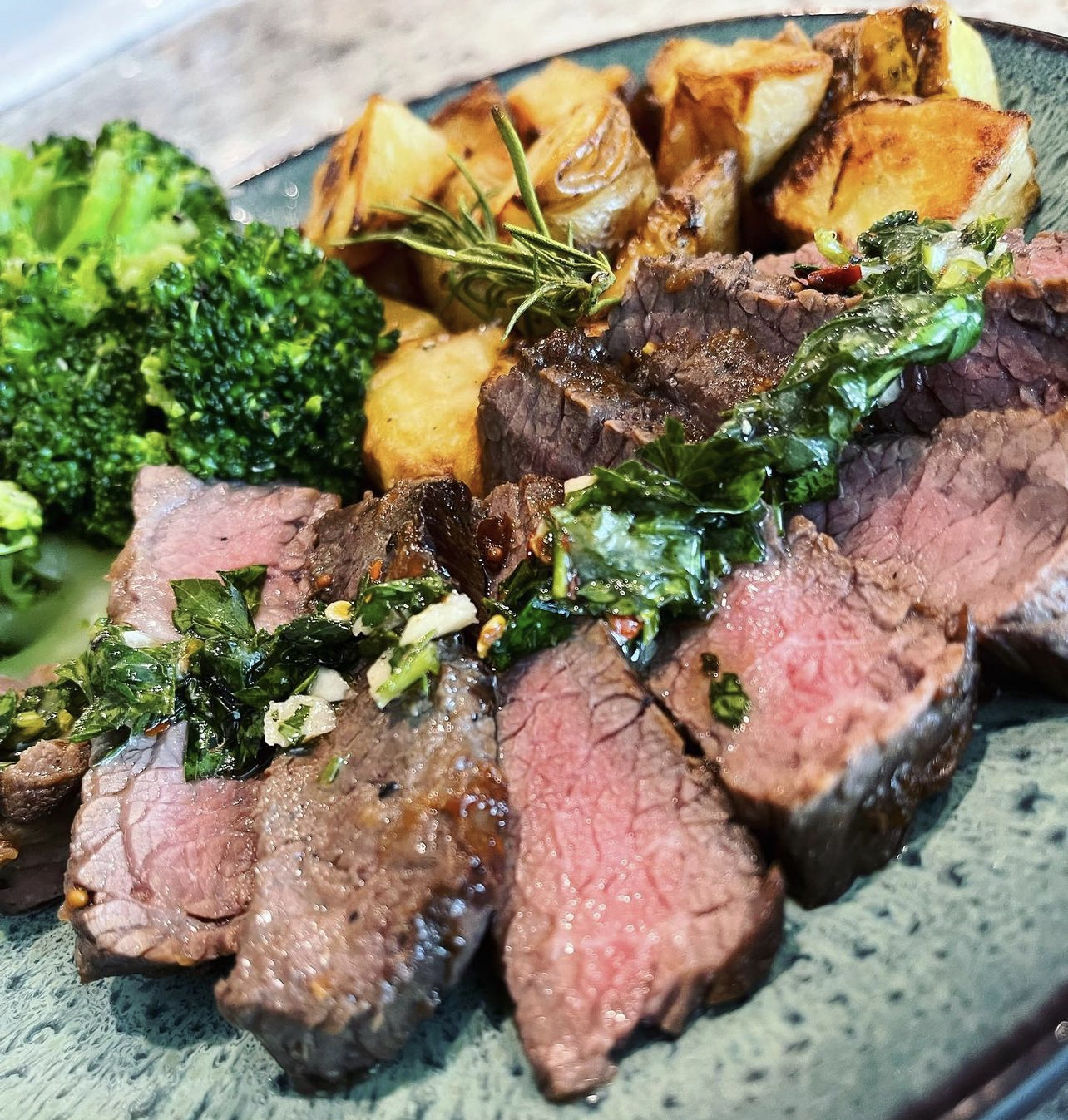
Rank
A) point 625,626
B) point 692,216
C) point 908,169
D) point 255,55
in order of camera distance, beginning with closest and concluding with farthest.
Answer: point 625,626 < point 908,169 < point 692,216 < point 255,55

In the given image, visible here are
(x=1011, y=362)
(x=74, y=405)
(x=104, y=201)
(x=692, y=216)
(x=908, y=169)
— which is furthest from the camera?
(x=104, y=201)

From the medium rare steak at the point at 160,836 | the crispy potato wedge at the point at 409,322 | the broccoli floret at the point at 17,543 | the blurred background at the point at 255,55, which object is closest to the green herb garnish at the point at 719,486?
the medium rare steak at the point at 160,836

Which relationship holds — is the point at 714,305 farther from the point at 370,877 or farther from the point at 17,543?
the point at 17,543

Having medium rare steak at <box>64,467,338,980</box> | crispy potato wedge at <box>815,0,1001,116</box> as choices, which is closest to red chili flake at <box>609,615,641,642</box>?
medium rare steak at <box>64,467,338,980</box>

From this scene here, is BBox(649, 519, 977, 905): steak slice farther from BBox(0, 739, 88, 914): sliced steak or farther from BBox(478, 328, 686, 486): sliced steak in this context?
BBox(0, 739, 88, 914): sliced steak

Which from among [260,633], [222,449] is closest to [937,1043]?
[260,633]

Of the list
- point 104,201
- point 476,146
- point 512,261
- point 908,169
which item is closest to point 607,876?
point 512,261
